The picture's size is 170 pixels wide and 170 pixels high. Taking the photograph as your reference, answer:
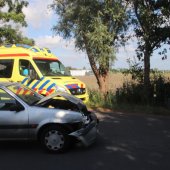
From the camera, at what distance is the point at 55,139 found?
9.63 m

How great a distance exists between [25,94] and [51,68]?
25.4 ft

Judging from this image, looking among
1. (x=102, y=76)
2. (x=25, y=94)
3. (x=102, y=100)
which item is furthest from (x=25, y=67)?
(x=102, y=76)

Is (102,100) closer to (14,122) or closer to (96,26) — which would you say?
(96,26)

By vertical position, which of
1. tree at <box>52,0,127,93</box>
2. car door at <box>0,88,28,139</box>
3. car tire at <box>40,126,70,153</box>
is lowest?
car tire at <box>40,126,70,153</box>

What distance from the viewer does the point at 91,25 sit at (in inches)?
867

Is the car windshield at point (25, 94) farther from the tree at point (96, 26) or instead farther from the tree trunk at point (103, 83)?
the tree trunk at point (103, 83)

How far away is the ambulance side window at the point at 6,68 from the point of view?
58.5 feet

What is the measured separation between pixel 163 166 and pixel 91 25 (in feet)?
47.0

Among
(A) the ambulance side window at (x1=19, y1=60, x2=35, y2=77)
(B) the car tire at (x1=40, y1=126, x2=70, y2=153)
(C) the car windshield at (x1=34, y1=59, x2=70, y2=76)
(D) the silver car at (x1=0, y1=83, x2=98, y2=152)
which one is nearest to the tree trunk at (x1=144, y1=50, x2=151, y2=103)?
(C) the car windshield at (x1=34, y1=59, x2=70, y2=76)

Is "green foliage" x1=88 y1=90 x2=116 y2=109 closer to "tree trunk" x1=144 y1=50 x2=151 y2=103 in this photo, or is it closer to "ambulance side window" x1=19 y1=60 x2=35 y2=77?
"tree trunk" x1=144 y1=50 x2=151 y2=103

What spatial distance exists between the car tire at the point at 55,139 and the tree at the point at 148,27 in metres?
9.91

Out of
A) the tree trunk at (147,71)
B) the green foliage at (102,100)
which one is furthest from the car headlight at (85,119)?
the tree trunk at (147,71)

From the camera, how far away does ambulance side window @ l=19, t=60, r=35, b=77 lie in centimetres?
1762

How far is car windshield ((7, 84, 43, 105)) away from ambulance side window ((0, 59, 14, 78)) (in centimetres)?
702
